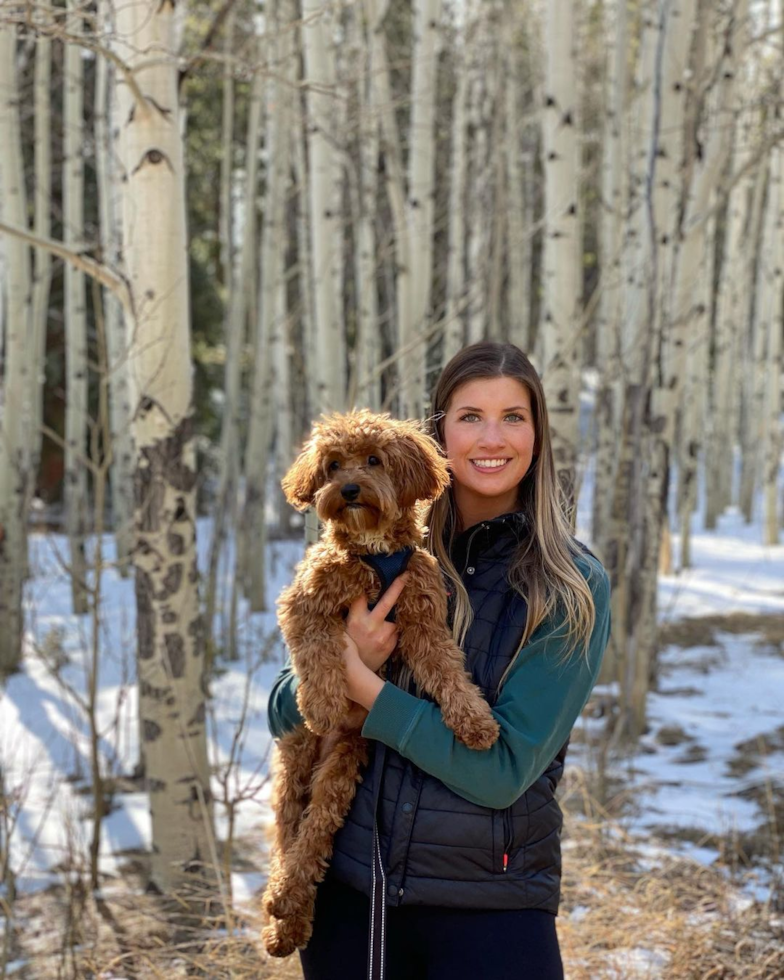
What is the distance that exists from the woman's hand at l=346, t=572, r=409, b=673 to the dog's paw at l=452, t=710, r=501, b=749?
276mm

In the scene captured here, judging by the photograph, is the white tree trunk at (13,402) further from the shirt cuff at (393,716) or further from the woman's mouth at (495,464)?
the shirt cuff at (393,716)

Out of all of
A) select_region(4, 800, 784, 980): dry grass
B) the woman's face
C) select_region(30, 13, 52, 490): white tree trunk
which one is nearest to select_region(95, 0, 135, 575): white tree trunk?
select_region(30, 13, 52, 490): white tree trunk

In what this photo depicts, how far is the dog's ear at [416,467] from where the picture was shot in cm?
204

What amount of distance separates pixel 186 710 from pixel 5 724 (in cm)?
356

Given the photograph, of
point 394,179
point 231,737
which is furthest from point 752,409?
point 231,737

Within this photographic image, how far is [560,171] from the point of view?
5.46 m

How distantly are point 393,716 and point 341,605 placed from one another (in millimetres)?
284

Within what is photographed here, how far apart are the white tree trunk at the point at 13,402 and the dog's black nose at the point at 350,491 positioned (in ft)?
20.5

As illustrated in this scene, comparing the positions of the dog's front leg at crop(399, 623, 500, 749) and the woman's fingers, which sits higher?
the woman's fingers

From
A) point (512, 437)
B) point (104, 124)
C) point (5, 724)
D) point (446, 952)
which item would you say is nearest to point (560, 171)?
point (512, 437)

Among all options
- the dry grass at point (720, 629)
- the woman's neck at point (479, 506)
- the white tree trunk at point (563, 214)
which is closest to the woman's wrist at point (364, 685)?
the woman's neck at point (479, 506)

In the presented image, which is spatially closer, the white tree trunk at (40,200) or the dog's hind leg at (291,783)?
the dog's hind leg at (291,783)

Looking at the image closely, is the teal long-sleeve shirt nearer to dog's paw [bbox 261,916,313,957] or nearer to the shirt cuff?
the shirt cuff

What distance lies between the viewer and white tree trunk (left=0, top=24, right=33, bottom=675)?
26.1 feet
